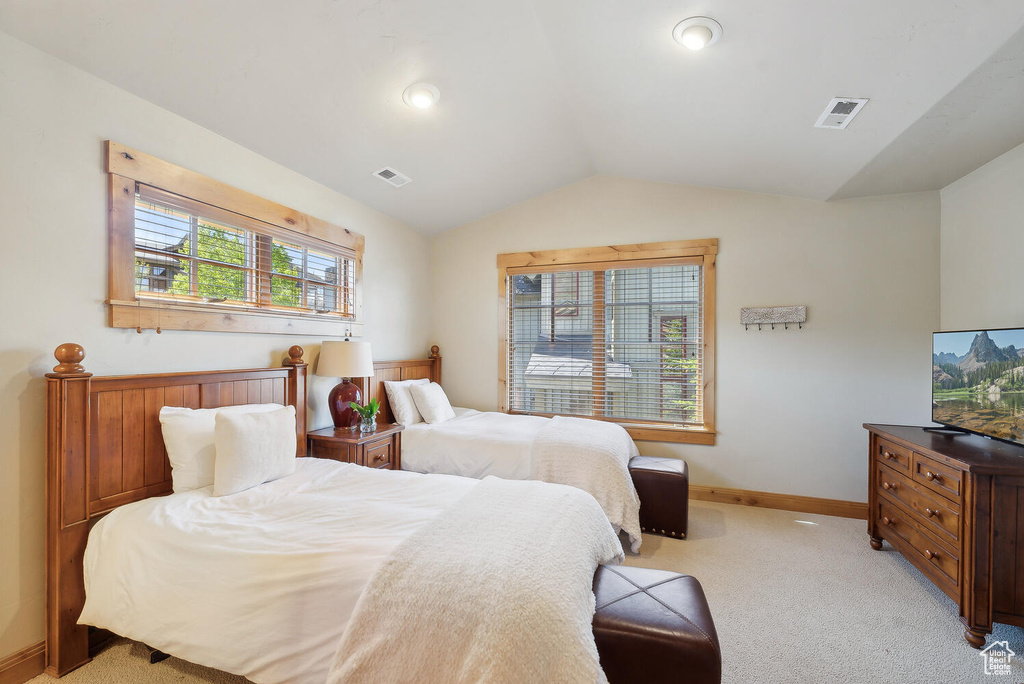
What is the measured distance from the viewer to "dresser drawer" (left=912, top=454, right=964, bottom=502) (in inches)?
80.5

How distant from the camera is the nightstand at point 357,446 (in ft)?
9.34

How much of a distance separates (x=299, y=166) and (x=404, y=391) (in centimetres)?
188

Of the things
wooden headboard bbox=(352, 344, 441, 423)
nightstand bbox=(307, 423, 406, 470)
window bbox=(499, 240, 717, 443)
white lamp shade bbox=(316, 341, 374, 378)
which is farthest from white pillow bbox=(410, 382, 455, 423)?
window bbox=(499, 240, 717, 443)

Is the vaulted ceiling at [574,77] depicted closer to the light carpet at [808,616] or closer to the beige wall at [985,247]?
the beige wall at [985,247]

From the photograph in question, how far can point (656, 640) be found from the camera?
1.35m

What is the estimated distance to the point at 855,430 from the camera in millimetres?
3373

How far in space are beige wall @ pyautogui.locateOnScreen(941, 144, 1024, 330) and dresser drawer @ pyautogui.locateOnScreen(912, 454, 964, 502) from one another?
3.42 feet

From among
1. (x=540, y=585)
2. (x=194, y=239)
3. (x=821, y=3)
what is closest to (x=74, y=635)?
(x=194, y=239)

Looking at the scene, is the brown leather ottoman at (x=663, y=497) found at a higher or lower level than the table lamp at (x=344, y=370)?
lower

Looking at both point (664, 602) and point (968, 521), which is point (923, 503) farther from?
point (664, 602)

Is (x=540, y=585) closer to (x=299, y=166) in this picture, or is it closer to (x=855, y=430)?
(x=299, y=166)

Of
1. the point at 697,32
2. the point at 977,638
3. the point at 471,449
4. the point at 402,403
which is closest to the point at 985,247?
the point at 977,638

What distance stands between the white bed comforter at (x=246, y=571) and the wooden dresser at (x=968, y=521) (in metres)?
2.36

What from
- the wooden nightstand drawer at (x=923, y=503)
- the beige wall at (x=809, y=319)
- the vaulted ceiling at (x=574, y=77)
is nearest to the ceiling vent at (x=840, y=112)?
the vaulted ceiling at (x=574, y=77)
